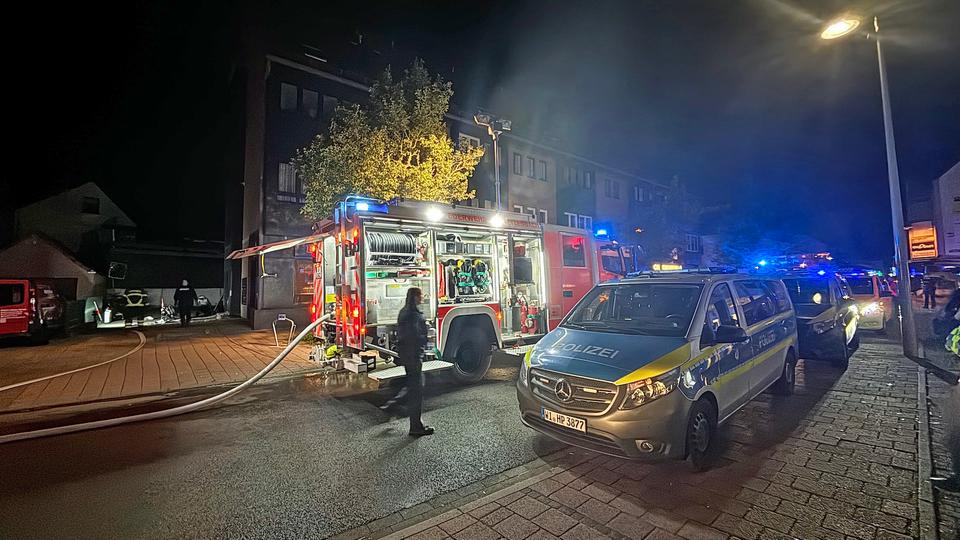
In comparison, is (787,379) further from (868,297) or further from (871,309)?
(871,309)

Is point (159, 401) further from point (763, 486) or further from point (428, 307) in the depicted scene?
point (763, 486)

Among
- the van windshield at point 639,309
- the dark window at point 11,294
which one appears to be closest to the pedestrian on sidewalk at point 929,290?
the van windshield at point 639,309

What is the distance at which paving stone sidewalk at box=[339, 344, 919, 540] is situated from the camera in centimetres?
298

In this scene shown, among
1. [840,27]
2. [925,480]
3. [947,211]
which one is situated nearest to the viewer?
[925,480]

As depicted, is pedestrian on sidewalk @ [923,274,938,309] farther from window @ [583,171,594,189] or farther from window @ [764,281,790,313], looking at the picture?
window @ [764,281,790,313]

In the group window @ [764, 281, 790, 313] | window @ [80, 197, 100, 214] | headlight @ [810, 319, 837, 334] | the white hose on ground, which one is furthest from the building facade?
window @ [80, 197, 100, 214]

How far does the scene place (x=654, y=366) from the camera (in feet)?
12.2

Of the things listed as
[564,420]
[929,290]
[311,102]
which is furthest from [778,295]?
[929,290]

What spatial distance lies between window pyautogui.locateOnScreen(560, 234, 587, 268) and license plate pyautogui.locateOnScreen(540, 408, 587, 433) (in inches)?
216

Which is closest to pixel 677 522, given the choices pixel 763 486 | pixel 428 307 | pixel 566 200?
pixel 763 486

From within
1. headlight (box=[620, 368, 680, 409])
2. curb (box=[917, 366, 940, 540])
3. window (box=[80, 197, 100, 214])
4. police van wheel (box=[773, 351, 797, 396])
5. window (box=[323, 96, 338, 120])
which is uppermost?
window (box=[323, 96, 338, 120])

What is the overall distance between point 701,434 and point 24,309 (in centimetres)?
1786

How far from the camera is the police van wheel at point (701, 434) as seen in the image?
151 inches

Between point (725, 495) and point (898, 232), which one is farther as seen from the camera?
point (898, 232)
